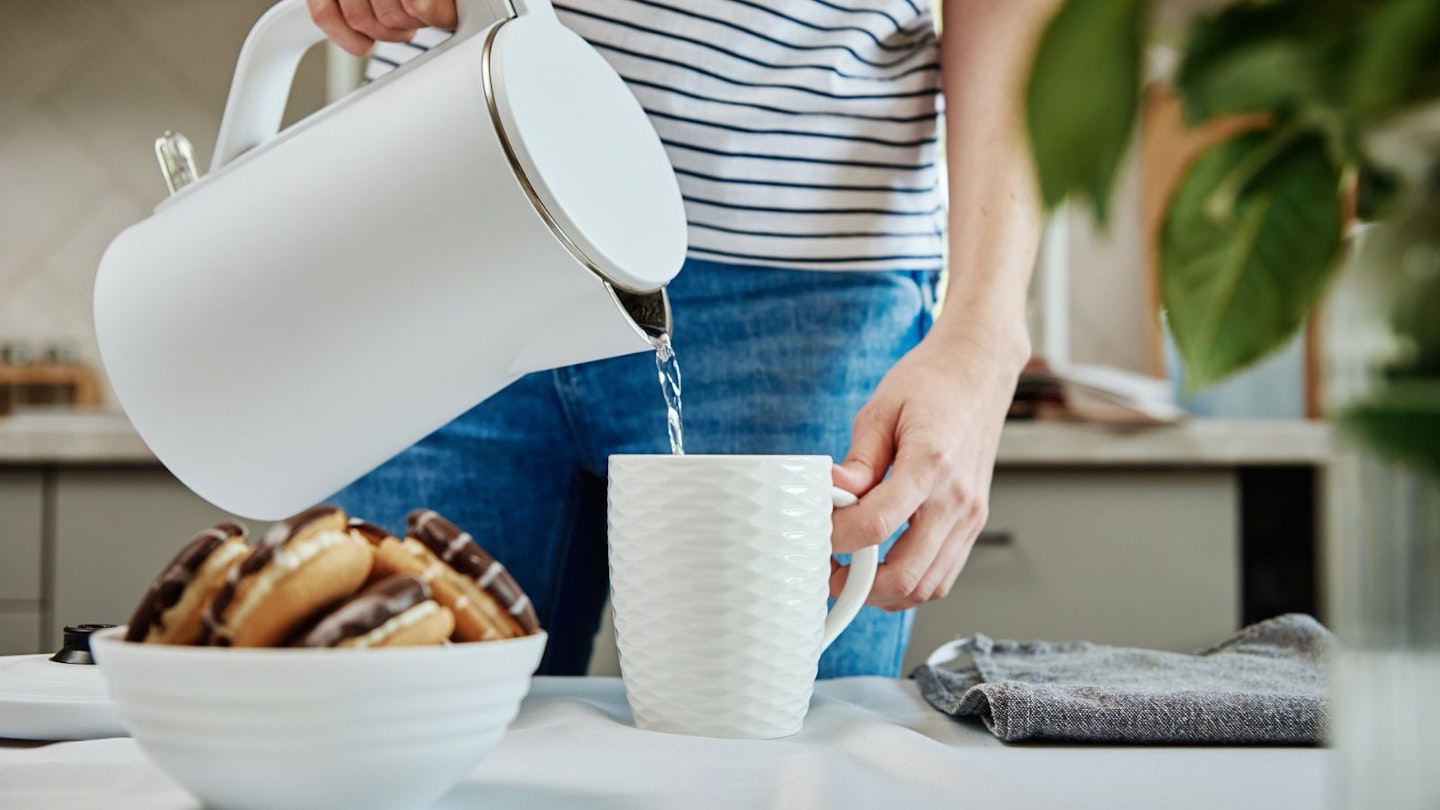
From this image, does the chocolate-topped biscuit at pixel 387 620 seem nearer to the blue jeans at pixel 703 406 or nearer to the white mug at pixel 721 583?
the white mug at pixel 721 583

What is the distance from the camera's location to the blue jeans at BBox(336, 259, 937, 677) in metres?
0.80

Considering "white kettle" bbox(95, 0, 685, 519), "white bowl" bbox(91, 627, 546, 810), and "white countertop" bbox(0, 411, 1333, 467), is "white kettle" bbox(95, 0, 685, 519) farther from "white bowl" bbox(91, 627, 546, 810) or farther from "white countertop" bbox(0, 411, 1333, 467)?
"white countertop" bbox(0, 411, 1333, 467)

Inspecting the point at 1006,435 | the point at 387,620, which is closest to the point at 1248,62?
the point at 387,620

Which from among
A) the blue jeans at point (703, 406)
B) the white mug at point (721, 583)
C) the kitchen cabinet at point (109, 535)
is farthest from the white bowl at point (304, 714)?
the kitchen cabinet at point (109, 535)

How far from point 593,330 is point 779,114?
310mm

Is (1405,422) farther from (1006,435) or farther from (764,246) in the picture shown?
(1006,435)

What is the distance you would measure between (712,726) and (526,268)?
0.20 meters

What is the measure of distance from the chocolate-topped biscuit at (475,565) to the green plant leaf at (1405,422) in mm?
228

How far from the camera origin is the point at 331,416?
1.84 ft

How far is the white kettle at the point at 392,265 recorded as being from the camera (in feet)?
1.65

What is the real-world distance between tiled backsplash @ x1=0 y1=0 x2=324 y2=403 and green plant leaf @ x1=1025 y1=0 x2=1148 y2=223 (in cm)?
207

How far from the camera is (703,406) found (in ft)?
2.68

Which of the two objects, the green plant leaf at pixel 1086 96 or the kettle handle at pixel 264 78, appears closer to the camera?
the green plant leaf at pixel 1086 96

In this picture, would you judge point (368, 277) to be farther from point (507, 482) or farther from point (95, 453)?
point (95, 453)
